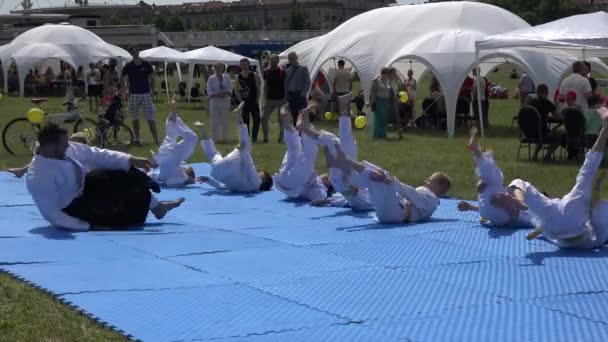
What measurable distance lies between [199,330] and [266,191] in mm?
6979

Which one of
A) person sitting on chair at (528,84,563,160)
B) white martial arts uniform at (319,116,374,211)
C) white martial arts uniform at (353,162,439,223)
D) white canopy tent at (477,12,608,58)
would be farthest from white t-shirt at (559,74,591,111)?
white martial arts uniform at (353,162,439,223)

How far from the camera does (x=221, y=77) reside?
1983 cm

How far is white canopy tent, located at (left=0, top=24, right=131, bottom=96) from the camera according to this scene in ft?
127

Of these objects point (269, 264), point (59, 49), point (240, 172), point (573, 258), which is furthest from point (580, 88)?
point (59, 49)

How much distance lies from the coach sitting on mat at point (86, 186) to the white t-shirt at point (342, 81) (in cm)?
1593

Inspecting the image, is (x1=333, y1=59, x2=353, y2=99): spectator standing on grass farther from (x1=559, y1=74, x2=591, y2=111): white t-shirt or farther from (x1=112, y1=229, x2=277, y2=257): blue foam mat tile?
(x1=112, y1=229, x2=277, y2=257): blue foam mat tile

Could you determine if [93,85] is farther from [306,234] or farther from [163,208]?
[306,234]

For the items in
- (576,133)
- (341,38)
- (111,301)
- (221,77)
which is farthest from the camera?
(341,38)

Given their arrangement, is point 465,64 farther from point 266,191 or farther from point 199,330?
point 199,330

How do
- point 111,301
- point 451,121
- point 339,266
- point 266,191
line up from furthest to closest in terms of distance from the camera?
point 451,121 → point 266,191 → point 339,266 → point 111,301

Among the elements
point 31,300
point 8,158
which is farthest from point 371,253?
point 8,158

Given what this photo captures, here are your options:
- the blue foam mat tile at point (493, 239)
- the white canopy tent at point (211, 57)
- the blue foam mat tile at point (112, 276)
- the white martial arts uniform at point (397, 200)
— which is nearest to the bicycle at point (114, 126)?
the white martial arts uniform at point (397, 200)

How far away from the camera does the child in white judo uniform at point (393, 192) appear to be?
9.46 meters

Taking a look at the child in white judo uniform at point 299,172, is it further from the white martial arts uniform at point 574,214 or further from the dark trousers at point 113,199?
the white martial arts uniform at point 574,214
